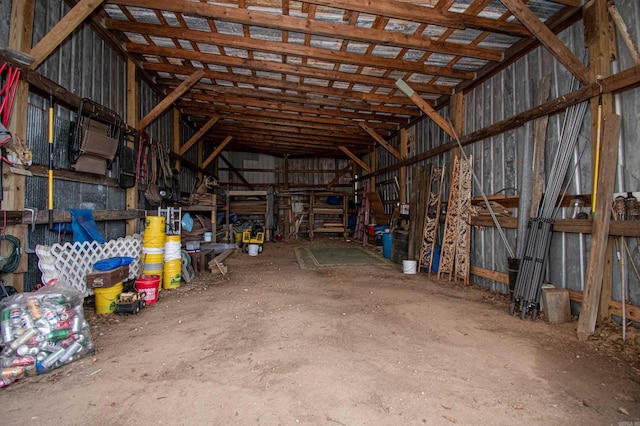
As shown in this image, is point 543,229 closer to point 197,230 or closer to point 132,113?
point 132,113

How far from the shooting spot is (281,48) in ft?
16.5

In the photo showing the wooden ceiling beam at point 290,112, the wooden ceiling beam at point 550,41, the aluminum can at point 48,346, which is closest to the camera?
the aluminum can at point 48,346

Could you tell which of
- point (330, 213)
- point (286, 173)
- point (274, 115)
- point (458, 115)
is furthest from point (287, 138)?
point (458, 115)

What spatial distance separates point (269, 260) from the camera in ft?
25.8

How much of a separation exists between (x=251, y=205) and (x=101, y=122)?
7.76 m

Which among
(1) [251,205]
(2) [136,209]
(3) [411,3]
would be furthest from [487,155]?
(1) [251,205]

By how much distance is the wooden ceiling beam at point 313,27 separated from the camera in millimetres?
3990

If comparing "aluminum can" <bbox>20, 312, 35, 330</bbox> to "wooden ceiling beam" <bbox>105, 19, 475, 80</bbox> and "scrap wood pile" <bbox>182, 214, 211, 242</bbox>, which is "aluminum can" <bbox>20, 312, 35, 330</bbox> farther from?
"scrap wood pile" <bbox>182, 214, 211, 242</bbox>

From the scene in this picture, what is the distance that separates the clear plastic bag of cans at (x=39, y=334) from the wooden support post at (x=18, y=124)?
0.87m

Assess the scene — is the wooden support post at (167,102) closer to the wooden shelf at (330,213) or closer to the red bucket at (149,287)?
the red bucket at (149,287)

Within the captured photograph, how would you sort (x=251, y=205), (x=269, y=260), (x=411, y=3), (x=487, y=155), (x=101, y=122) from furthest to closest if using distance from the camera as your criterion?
1. (x=251, y=205)
2. (x=269, y=260)
3. (x=487, y=155)
4. (x=101, y=122)
5. (x=411, y=3)

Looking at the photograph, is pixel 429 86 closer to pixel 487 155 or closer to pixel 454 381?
pixel 487 155

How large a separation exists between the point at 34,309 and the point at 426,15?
5.33 meters

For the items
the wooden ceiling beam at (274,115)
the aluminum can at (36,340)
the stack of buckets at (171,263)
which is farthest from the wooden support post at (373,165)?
the aluminum can at (36,340)
